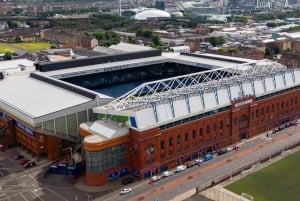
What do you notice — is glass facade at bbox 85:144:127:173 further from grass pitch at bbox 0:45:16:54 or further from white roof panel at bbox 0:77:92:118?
grass pitch at bbox 0:45:16:54

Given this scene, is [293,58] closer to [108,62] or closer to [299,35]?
[299,35]

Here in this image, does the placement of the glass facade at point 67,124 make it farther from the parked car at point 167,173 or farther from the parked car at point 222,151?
the parked car at point 222,151

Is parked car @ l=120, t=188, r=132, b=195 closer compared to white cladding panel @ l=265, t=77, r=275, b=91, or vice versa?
parked car @ l=120, t=188, r=132, b=195

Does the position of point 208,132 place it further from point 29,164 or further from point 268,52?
point 268,52

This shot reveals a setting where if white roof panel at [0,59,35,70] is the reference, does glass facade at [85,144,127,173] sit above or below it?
below

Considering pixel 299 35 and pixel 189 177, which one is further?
pixel 299 35

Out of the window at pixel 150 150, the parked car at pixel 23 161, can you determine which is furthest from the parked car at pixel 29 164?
the window at pixel 150 150

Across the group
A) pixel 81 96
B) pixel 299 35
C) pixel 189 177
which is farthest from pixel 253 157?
pixel 299 35

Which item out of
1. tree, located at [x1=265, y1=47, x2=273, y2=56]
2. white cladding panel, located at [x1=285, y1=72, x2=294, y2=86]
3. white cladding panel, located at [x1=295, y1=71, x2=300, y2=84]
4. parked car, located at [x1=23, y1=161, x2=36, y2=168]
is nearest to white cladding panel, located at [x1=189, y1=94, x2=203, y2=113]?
white cladding panel, located at [x1=285, y1=72, x2=294, y2=86]
